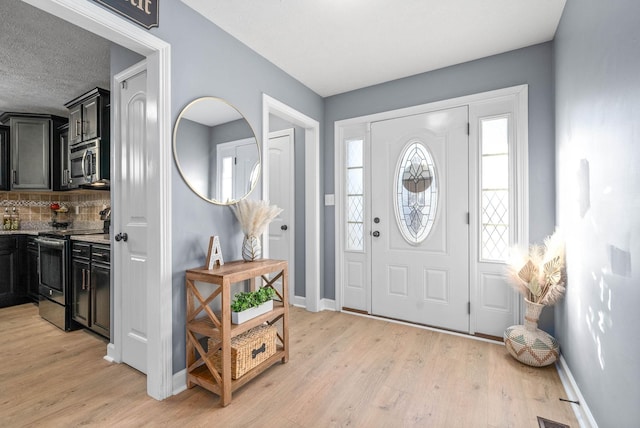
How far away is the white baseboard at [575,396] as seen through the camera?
157 centimetres

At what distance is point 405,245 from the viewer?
122 inches

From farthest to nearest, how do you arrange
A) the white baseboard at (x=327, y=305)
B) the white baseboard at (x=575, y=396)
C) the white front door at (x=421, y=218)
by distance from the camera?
the white baseboard at (x=327, y=305)
the white front door at (x=421, y=218)
the white baseboard at (x=575, y=396)

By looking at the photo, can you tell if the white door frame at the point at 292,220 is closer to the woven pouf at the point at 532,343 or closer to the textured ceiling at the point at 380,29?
the textured ceiling at the point at 380,29

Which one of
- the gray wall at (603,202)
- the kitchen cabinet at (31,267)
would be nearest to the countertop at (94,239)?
the kitchen cabinet at (31,267)

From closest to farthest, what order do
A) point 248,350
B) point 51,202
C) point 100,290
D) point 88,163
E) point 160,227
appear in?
point 160,227, point 248,350, point 100,290, point 88,163, point 51,202

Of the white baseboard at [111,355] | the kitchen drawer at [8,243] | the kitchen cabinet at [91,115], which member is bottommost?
the white baseboard at [111,355]

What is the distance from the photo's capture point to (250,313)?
200 cm

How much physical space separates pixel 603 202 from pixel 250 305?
6.58ft

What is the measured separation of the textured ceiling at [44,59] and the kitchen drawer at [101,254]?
1.69 meters

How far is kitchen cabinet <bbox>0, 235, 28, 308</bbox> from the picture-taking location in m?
3.69

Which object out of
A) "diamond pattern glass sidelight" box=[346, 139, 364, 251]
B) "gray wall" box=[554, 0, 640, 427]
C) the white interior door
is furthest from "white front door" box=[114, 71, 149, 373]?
"gray wall" box=[554, 0, 640, 427]

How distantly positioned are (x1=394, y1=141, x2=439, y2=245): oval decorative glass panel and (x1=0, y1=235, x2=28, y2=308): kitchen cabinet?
4736 millimetres

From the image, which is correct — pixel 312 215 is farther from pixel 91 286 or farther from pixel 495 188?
pixel 91 286

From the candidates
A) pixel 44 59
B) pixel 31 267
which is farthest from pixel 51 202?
pixel 44 59
